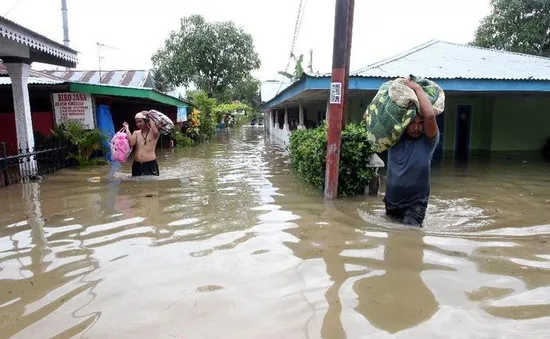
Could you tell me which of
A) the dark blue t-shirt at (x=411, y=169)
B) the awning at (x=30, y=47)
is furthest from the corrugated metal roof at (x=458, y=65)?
the awning at (x=30, y=47)

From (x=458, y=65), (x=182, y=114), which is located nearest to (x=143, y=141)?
(x=458, y=65)

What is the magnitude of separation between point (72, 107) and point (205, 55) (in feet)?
81.5

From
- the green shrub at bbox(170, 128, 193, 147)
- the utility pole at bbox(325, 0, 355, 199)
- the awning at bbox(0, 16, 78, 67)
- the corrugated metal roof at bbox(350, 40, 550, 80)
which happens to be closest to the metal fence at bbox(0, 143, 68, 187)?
the awning at bbox(0, 16, 78, 67)

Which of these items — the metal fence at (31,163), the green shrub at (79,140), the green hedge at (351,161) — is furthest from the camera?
the green shrub at (79,140)

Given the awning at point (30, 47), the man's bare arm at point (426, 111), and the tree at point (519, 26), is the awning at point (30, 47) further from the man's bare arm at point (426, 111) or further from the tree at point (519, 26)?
the tree at point (519, 26)

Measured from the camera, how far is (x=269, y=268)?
159 inches

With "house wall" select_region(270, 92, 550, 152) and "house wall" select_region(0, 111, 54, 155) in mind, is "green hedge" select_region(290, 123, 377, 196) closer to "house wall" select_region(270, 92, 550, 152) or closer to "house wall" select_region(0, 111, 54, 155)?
"house wall" select_region(270, 92, 550, 152)

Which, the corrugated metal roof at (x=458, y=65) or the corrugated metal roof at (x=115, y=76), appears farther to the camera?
the corrugated metal roof at (x=115, y=76)

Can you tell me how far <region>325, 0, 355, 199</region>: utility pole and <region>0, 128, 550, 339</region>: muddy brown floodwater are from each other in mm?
532

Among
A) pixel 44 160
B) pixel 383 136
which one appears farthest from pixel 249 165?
pixel 383 136

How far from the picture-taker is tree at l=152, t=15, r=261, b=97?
3550 cm

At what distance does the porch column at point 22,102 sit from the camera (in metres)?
9.62

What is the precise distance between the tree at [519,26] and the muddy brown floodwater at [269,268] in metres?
21.3

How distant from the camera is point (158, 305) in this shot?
3275 mm
